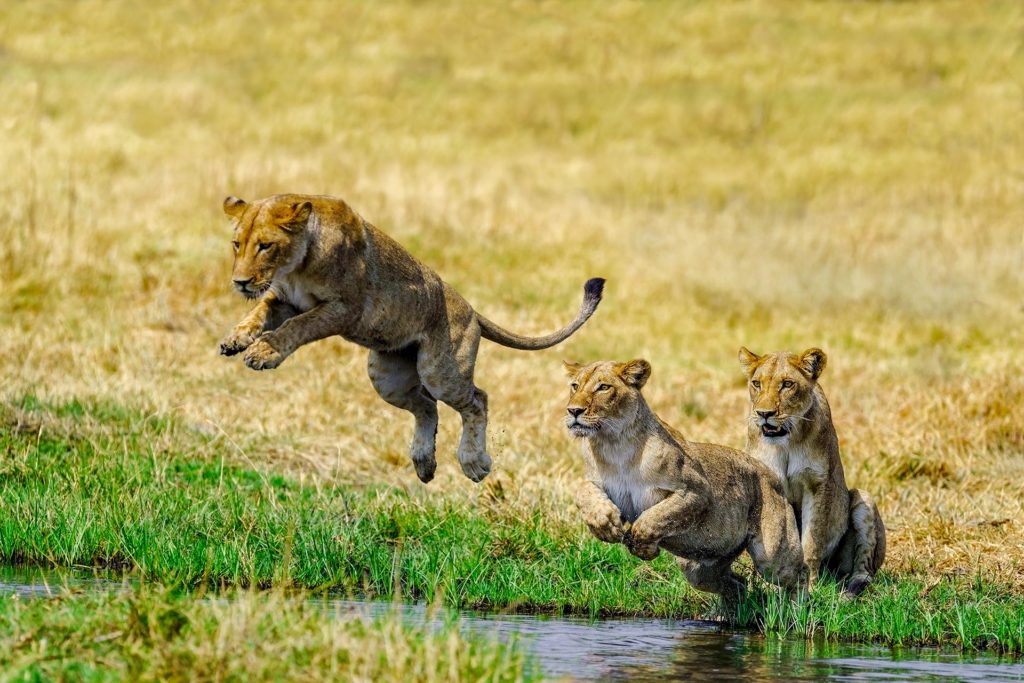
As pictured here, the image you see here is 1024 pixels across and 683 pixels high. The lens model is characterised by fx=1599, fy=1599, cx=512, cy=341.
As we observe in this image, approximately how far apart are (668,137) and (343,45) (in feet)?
34.3

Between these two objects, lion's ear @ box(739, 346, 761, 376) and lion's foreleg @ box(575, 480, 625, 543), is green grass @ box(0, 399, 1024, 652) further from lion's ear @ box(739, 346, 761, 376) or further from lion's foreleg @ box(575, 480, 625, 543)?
lion's ear @ box(739, 346, 761, 376)

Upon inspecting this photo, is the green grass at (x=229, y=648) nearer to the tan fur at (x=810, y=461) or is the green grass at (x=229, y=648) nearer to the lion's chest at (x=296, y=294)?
the lion's chest at (x=296, y=294)

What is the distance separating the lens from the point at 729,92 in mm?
38250

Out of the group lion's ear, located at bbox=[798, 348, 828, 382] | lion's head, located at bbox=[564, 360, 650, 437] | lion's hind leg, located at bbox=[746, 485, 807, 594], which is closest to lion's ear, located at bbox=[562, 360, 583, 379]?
lion's head, located at bbox=[564, 360, 650, 437]

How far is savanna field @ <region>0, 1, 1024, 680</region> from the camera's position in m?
8.71

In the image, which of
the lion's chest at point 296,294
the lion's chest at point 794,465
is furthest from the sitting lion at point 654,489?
the lion's chest at point 296,294

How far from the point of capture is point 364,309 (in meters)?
8.10

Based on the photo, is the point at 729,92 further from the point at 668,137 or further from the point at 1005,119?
the point at 1005,119

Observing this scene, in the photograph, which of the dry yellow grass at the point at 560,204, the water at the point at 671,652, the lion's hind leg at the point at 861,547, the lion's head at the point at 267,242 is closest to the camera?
the water at the point at 671,652

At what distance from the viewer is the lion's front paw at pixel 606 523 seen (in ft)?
23.8

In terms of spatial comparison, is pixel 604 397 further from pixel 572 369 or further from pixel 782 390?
pixel 782 390

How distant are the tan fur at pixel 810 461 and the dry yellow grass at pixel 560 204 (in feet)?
2.64

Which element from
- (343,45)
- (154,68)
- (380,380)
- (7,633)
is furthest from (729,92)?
(7,633)

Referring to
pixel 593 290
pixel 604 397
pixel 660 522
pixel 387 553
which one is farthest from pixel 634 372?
pixel 387 553
